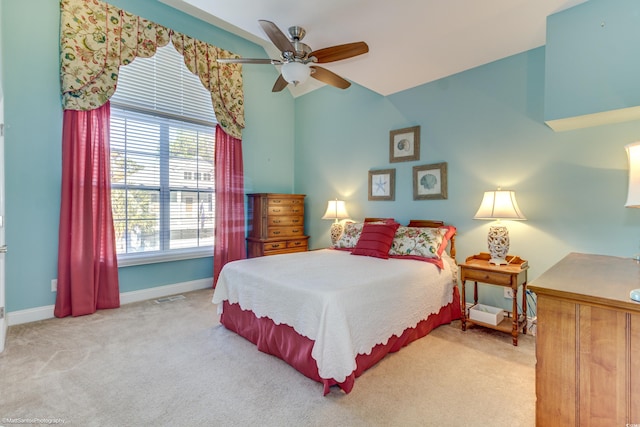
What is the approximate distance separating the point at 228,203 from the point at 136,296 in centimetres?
164

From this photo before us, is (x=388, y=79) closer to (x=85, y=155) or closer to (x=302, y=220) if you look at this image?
(x=302, y=220)

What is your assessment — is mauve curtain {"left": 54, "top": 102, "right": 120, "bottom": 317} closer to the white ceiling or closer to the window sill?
the window sill

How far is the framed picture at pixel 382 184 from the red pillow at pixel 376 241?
73cm

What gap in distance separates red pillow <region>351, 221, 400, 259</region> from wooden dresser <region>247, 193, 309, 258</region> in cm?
153

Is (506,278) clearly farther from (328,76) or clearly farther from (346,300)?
(328,76)

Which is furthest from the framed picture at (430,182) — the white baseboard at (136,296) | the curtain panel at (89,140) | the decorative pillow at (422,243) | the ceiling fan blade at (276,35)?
the curtain panel at (89,140)

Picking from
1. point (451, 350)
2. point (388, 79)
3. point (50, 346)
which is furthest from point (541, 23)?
point (50, 346)

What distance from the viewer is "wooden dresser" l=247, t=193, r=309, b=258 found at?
4.43 m

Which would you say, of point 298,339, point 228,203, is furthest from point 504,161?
point 228,203

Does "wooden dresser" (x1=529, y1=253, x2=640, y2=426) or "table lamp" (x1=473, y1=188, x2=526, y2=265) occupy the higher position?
"table lamp" (x1=473, y1=188, x2=526, y2=265)

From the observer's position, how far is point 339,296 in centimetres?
191

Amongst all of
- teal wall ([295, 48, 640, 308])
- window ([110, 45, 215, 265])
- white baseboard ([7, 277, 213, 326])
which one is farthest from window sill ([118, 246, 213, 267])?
teal wall ([295, 48, 640, 308])

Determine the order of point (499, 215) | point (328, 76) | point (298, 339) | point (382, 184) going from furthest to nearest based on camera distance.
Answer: point (382, 184) → point (328, 76) → point (499, 215) → point (298, 339)

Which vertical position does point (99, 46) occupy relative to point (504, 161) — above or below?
above
